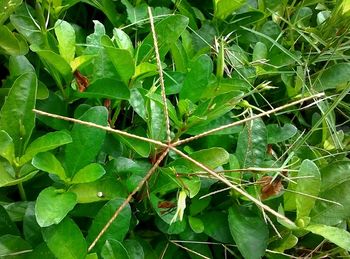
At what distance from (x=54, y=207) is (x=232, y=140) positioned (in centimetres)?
30

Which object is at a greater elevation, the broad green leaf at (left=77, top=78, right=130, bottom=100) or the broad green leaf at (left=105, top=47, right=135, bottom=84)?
the broad green leaf at (left=105, top=47, right=135, bottom=84)

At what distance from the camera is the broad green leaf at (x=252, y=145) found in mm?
792

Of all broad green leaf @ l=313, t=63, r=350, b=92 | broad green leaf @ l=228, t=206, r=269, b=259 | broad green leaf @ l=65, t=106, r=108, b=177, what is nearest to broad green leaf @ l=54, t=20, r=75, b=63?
broad green leaf @ l=65, t=106, r=108, b=177

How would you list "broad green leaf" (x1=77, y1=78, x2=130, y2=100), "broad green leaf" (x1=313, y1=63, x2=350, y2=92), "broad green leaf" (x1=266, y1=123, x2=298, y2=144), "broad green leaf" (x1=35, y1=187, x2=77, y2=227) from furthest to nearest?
"broad green leaf" (x1=313, y1=63, x2=350, y2=92)
"broad green leaf" (x1=266, y1=123, x2=298, y2=144)
"broad green leaf" (x1=77, y1=78, x2=130, y2=100)
"broad green leaf" (x1=35, y1=187, x2=77, y2=227)

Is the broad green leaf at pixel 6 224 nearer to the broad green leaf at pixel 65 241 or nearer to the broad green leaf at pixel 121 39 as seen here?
the broad green leaf at pixel 65 241

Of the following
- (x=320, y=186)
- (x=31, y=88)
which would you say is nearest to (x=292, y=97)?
(x=320, y=186)

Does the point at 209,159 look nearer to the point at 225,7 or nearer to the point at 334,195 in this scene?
the point at 334,195

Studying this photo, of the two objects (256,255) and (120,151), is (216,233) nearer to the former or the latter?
(256,255)

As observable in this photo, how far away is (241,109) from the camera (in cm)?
88

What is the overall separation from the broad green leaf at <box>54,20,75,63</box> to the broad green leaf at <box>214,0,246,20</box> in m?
0.27

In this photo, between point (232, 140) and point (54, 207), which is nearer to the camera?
point (54, 207)

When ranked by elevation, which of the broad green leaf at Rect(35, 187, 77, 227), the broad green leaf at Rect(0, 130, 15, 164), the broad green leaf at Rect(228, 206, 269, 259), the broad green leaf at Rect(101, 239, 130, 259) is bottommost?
the broad green leaf at Rect(228, 206, 269, 259)

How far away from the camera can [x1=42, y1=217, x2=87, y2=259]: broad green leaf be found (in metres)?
0.65

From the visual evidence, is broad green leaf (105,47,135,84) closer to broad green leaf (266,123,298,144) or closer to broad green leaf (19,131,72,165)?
broad green leaf (19,131,72,165)
